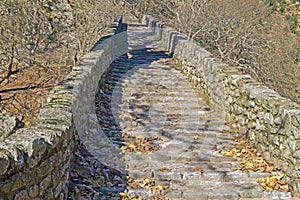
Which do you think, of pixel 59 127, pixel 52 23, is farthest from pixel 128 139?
pixel 52 23

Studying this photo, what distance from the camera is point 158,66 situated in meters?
11.7

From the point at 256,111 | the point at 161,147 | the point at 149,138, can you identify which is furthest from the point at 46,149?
the point at 256,111

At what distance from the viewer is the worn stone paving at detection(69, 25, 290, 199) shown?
473cm

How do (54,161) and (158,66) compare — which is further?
(158,66)

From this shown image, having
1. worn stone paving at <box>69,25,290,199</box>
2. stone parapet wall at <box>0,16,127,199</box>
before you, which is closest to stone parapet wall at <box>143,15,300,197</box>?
worn stone paving at <box>69,25,290,199</box>

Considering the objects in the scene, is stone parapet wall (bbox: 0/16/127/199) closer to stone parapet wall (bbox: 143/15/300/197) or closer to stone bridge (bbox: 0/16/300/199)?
stone bridge (bbox: 0/16/300/199)

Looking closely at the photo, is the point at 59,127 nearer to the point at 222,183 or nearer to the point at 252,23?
the point at 222,183

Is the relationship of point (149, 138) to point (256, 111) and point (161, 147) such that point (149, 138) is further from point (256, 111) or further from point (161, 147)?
point (256, 111)

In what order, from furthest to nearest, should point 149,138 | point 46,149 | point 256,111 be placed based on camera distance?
point 149,138 < point 256,111 < point 46,149

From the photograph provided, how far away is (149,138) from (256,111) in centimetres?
165

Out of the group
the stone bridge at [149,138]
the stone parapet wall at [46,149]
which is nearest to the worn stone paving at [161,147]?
the stone bridge at [149,138]

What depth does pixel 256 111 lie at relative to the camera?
19.4 feet

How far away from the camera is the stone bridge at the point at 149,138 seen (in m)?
3.70

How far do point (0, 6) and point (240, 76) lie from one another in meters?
5.59
